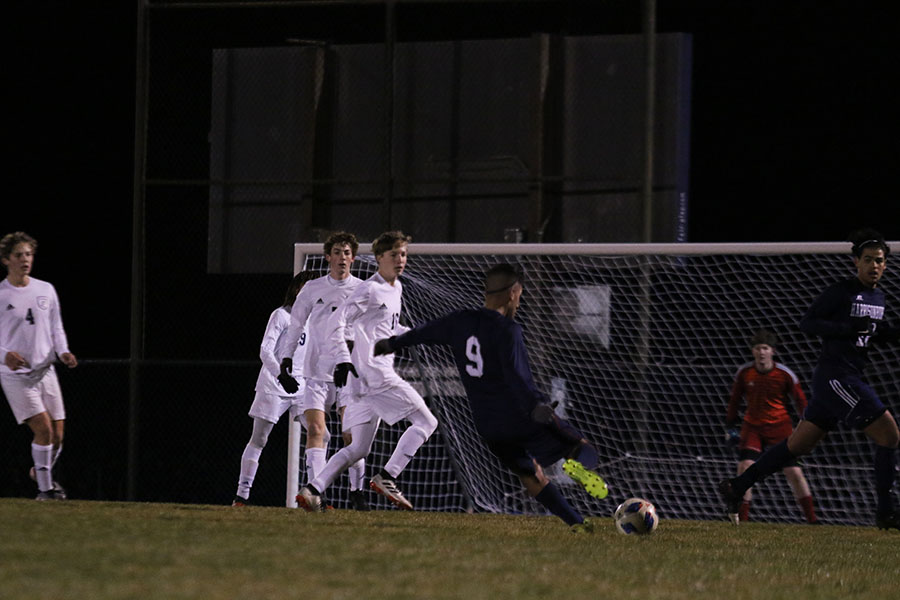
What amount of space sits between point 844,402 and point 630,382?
3112 mm

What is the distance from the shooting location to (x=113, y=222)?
17.8 m

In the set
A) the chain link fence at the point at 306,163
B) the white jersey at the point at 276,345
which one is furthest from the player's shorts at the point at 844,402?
the chain link fence at the point at 306,163

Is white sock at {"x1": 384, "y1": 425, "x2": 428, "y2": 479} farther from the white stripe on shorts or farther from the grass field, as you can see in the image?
the white stripe on shorts

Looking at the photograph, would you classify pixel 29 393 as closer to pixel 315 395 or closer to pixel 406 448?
pixel 315 395

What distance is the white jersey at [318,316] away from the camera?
9.89m

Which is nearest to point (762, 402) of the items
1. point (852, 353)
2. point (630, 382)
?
point (630, 382)

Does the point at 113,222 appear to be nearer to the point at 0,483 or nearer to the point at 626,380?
the point at 0,483

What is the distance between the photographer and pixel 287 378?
1003cm

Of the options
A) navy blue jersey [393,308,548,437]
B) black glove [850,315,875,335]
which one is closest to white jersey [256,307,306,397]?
navy blue jersey [393,308,548,437]

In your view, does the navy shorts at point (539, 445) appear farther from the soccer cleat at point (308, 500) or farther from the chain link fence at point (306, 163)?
the chain link fence at point (306, 163)

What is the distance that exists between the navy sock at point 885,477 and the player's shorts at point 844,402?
0.30m

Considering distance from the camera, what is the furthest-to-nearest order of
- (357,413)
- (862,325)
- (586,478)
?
(357,413)
(862,325)
(586,478)

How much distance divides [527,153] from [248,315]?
9.76 ft

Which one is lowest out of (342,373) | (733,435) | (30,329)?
(733,435)
